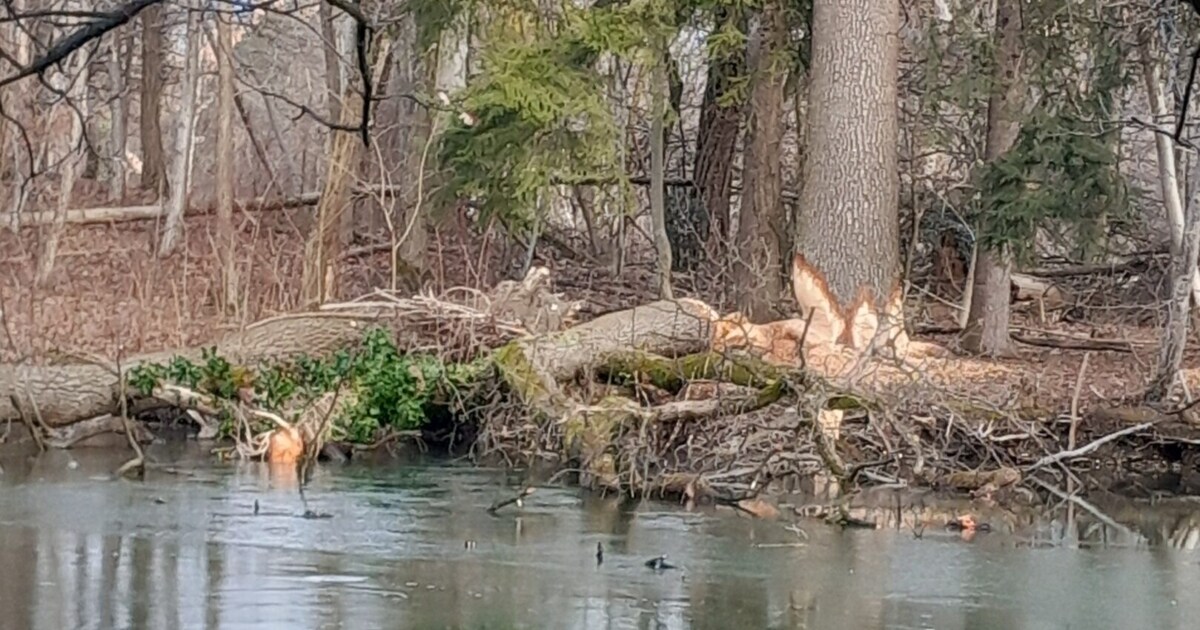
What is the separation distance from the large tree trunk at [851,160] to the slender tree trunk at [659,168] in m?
1.55

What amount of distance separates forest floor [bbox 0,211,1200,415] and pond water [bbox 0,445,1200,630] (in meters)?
2.99

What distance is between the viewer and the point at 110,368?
14.9 m

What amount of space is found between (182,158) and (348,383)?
823 centimetres

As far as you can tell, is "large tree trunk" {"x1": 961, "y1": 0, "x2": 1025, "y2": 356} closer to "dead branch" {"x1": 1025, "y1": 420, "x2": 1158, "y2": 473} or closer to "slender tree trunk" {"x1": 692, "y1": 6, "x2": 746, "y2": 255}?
"slender tree trunk" {"x1": 692, "y1": 6, "x2": 746, "y2": 255}

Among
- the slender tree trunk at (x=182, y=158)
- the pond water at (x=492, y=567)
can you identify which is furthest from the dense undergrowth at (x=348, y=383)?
the slender tree trunk at (x=182, y=158)

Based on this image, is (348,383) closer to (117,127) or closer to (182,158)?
(182,158)

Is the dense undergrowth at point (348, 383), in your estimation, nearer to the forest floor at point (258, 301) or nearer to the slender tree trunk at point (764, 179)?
the forest floor at point (258, 301)

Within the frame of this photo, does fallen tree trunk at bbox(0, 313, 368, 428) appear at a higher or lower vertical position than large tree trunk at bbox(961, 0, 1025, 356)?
lower

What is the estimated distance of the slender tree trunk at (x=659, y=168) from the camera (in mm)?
17641

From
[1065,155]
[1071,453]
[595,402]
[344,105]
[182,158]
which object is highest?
[344,105]

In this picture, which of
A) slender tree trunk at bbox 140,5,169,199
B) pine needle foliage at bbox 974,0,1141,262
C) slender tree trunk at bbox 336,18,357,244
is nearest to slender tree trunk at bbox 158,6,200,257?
slender tree trunk at bbox 336,18,357,244

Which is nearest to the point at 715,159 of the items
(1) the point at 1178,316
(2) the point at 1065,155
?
(2) the point at 1065,155

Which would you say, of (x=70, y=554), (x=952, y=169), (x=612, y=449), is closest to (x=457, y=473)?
(x=612, y=449)

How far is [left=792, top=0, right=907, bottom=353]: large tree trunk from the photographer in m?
16.5
